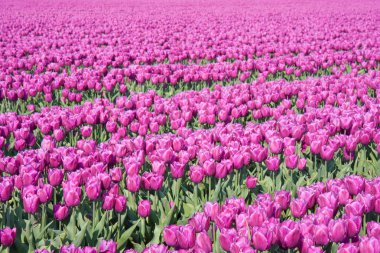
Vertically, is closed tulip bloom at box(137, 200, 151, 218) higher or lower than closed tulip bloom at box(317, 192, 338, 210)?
lower

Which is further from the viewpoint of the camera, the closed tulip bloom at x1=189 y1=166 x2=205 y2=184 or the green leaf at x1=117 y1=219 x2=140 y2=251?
the closed tulip bloom at x1=189 y1=166 x2=205 y2=184

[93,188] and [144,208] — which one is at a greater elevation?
[93,188]

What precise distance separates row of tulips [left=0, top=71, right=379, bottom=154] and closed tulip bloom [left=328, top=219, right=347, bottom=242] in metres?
1.93

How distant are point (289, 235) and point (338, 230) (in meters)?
0.26

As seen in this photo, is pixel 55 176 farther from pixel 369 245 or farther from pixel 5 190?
pixel 369 245

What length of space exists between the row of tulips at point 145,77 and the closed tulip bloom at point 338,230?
4459mm

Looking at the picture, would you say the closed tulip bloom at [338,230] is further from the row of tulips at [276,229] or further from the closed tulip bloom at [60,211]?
the closed tulip bloom at [60,211]

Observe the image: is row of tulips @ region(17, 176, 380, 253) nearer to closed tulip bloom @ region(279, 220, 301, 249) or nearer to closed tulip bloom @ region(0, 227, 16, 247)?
closed tulip bloom @ region(279, 220, 301, 249)

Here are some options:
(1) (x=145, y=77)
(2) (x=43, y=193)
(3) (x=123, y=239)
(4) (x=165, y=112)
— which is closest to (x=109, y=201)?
(3) (x=123, y=239)

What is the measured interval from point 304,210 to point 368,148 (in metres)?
2.09

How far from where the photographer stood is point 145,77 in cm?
755

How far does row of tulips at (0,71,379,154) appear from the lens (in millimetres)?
4270

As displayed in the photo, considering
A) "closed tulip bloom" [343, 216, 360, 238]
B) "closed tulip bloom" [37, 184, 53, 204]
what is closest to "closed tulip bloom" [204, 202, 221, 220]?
"closed tulip bloom" [343, 216, 360, 238]

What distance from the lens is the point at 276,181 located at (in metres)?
3.37
